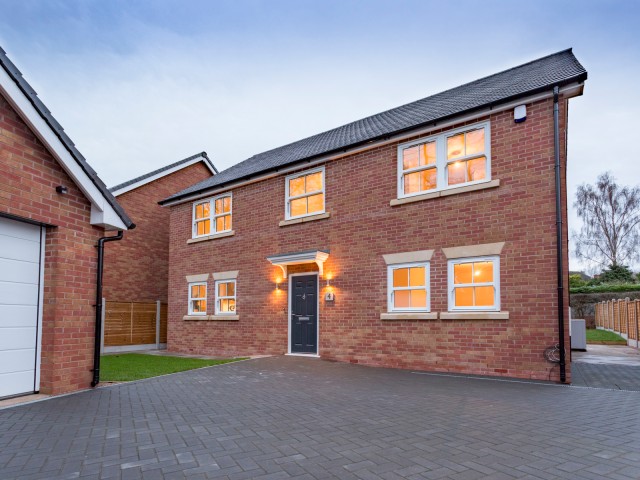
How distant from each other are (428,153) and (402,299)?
3659 mm

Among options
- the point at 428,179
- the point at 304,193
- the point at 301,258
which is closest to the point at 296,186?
the point at 304,193

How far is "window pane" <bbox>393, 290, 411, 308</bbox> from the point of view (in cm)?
1050

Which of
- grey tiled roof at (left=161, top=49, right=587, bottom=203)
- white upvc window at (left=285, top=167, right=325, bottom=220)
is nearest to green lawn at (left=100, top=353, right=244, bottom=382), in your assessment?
white upvc window at (left=285, top=167, right=325, bottom=220)

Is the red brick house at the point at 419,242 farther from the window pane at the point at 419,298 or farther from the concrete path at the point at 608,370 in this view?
the concrete path at the point at 608,370

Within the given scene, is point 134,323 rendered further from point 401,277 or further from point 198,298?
point 401,277

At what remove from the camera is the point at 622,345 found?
55.0 ft

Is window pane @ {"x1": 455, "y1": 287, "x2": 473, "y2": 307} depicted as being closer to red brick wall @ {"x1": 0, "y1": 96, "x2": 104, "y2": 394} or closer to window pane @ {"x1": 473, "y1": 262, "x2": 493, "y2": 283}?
window pane @ {"x1": 473, "y1": 262, "x2": 493, "y2": 283}

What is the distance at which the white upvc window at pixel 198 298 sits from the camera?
15.4m

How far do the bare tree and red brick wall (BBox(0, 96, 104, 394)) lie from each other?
134 ft

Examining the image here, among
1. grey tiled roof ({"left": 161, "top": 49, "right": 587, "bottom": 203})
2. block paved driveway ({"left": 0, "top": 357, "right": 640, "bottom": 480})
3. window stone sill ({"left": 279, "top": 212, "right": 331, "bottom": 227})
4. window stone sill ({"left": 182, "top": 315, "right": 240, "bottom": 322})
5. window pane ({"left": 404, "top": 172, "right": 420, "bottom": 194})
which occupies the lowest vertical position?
block paved driveway ({"left": 0, "top": 357, "right": 640, "bottom": 480})

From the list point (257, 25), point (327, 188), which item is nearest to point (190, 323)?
point (327, 188)

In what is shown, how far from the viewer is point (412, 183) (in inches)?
425

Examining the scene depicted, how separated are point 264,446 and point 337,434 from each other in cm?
90

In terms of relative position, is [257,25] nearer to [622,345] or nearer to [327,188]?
[327,188]
